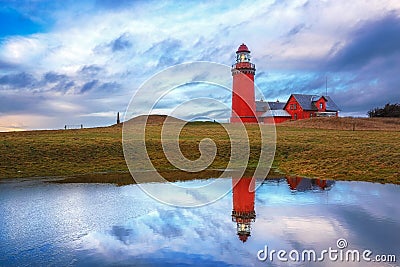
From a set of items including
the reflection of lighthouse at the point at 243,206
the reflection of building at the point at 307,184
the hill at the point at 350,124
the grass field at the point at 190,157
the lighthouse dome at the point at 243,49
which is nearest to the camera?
the reflection of lighthouse at the point at 243,206

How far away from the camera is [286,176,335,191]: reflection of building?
2067 cm

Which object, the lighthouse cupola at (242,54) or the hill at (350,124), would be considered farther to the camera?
the lighthouse cupola at (242,54)

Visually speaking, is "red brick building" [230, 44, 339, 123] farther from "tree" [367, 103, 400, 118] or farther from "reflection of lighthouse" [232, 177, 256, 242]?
"reflection of lighthouse" [232, 177, 256, 242]

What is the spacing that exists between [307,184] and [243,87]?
47837mm

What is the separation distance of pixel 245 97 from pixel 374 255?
2380 inches

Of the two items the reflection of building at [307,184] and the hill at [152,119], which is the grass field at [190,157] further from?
the hill at [152,119]

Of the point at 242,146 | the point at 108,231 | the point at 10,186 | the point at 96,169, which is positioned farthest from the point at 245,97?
the point at 108,231

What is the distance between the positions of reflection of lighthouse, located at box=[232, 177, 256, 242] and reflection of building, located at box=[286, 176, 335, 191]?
2.28m

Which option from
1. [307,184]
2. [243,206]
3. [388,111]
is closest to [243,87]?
[388,111]

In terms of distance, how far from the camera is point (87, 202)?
17.1 m

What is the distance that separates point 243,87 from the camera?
68.5m

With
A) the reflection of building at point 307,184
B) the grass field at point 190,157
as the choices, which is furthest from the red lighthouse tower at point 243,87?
the reflection of building at point 307,184

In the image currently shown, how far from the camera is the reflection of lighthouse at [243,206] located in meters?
12.6

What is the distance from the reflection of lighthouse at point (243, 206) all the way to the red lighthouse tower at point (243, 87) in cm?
4427
